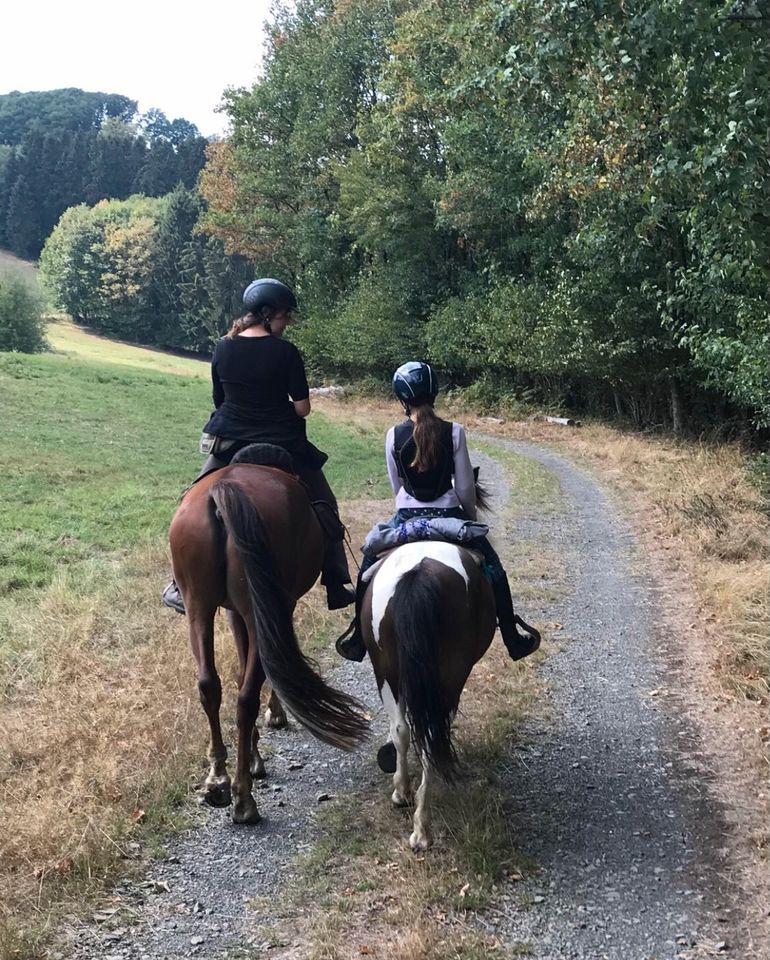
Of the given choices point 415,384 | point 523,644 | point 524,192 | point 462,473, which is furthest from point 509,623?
point 524,192

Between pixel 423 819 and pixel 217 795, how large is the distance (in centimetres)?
124

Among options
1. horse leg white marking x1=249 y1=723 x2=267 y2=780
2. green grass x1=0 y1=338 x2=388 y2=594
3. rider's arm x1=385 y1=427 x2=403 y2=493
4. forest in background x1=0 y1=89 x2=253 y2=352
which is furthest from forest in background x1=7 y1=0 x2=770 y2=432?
forest in background x1=0 y1=89 x2=253 y2=352

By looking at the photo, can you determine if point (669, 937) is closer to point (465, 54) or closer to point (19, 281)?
point (465, 54)

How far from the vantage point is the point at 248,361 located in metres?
5.32

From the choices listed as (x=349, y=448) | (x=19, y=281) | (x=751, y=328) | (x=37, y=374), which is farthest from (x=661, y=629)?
(x=19, y=281)

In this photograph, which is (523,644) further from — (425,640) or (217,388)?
(217,388)

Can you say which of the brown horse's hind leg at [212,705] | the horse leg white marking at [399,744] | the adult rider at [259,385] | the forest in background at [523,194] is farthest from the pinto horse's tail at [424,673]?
the forest in background at [523,194]

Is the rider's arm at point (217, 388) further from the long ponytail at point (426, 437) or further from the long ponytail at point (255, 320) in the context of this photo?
the long ponytail at point (426, 437)

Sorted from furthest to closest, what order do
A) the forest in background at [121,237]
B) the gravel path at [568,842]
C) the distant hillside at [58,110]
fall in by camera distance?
the distant hillside at [58,110] < the forest in background at [121,237] < the gravel path at [568,842]

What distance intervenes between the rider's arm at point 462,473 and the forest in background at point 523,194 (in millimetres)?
3520

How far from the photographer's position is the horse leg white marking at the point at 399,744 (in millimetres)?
4414

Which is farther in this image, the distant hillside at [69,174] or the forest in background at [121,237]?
the distant hillside at [69,174]

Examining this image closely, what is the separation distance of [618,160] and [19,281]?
152 feet

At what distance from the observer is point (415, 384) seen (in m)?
4.66
